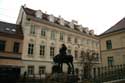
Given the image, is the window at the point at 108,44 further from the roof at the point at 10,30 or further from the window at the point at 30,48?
the roof at the point at 10,30

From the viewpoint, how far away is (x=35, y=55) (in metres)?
27.7

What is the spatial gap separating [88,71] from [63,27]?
36.7 feet

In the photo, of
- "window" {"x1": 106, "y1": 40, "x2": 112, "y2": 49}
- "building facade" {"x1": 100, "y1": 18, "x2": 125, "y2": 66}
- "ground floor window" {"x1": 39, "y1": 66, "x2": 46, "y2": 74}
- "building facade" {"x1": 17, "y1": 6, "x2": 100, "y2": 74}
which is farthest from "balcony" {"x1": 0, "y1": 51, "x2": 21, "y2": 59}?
"window" {"x1": 106, "y1": 40, "x2": 112, "y2": 49}

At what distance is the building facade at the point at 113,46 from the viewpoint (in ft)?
75.8

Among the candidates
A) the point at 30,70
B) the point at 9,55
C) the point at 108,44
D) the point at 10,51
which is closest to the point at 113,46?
the point at 108,44

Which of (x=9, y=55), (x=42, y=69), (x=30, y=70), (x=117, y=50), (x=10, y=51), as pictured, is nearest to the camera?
(x=117, y=50)

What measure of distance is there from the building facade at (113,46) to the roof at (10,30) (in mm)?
14971

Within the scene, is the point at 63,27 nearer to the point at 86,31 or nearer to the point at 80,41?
the point at 80,41

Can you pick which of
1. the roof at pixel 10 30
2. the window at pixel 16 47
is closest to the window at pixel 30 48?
the window at pixel 16 47

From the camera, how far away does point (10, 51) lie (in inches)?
984

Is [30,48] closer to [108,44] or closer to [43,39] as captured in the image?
[43,39]

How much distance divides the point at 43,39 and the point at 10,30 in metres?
6.44

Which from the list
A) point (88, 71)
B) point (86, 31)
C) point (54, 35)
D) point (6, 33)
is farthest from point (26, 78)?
point (86, 31)

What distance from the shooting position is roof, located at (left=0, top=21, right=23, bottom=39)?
25305 mm
